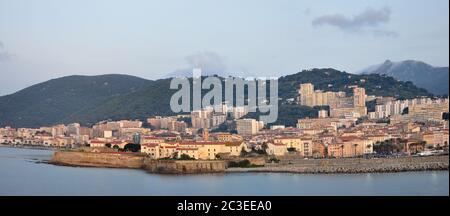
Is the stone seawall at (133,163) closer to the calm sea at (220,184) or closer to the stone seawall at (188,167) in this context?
the stone seawall at (188,167)

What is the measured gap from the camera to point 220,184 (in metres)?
9.21

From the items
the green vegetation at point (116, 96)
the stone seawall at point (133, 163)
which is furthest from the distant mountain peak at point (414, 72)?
the stone seawall at point (133, 163)

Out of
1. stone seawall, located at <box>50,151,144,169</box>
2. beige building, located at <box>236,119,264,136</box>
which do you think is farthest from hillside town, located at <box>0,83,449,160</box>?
stone seawall, located at <box>50,151,144,169</box>

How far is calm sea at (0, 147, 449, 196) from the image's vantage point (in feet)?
27.0

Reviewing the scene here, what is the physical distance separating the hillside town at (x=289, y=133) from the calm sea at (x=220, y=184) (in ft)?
6.46

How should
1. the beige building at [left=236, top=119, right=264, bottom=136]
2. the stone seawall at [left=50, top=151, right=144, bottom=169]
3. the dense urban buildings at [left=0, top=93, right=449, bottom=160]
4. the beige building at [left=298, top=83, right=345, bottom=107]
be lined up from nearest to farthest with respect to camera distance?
1. the stone seawall at [left=50, top=151, right=144, bottom=169]
2. the dense urban buildings at [left=0, top=93, right=449, bottom=160]
3. the beige building at [left=236, top=119, right=264, bottom=136]
4. the beige building at [left=298, top=83, right=345, bottom=107]

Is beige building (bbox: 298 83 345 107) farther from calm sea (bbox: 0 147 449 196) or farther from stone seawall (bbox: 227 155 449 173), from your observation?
calm sea (bbox: 0 147 449 196)

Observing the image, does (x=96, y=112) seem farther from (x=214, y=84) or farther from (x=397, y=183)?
(x=397, y=183)

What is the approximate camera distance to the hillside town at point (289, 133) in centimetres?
1322

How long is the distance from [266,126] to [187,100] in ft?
14.5

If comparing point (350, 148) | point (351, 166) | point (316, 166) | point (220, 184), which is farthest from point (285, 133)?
point (220, 184)

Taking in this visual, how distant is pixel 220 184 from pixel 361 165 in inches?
107

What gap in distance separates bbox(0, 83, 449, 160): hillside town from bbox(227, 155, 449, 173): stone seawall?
1.15 meters
